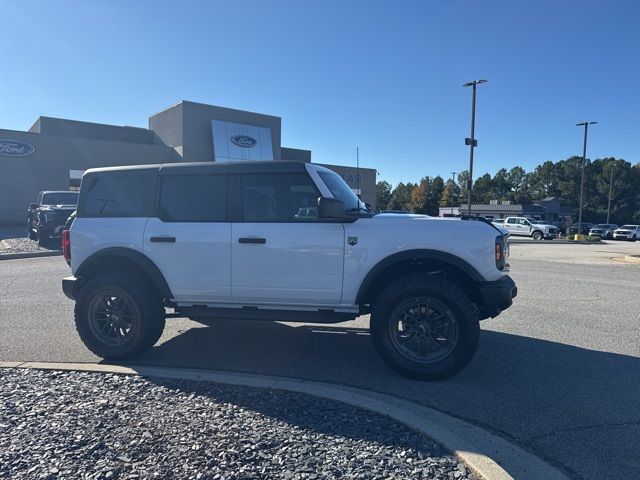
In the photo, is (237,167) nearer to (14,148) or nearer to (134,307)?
(134,307)

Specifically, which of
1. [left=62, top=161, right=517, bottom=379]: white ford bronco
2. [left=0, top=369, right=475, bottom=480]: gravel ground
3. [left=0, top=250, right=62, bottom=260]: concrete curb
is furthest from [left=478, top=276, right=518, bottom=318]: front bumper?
[left=0, top=250, right=62, bottom=260]: concrete curb

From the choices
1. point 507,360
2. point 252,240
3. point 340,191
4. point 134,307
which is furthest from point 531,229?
point 134,307

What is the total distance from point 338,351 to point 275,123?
40.7m

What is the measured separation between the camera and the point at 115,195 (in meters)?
5.34

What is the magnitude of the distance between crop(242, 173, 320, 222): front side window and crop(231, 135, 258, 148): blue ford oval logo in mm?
36689

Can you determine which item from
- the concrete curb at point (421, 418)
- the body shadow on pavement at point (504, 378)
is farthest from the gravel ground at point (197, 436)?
the body shadow on pavement at point (504, 378)

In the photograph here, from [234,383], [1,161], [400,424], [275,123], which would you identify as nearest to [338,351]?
[234,383]

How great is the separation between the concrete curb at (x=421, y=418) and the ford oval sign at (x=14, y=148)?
31.2 meters

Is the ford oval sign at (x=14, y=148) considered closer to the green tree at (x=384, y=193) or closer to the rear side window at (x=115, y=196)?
the rear side window at (x=115, y=196)

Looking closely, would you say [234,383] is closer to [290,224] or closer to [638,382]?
[290,224]

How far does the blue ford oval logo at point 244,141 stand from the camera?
40406 mm

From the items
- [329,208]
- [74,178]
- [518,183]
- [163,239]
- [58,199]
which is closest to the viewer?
[329,208]

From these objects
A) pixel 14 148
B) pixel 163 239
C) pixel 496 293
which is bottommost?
pixel 496 293

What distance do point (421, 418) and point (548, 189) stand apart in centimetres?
11618
